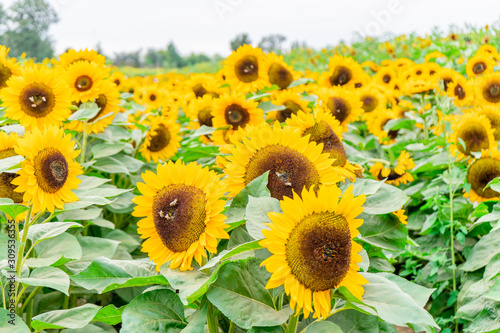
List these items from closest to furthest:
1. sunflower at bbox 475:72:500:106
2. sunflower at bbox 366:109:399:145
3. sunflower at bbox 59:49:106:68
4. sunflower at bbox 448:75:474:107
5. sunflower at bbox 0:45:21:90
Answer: sunflower at bbox 0:45:21:90 → sunflower at bbox 59:49:106:68 → sunflower at bbox 475:72:500:106 → sunflower at bbox 448:75:474:107 → sunflower at bbox 366:109:399:145

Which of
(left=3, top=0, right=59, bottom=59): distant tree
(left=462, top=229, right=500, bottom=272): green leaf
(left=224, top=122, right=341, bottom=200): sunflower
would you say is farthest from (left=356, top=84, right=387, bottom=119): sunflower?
(left=3, top=0, right=59, bottom=59): distant tree

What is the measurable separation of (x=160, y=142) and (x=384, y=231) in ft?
5.85

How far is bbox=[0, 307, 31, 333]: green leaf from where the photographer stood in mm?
1362

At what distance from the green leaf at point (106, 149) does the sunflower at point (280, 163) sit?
135 centimetres

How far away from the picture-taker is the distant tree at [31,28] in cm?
3844

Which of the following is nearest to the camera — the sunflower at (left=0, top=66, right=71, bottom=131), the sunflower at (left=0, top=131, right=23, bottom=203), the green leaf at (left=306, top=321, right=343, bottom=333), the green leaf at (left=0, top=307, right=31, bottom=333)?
the green leaf at (left=306, top=321, right=343, bottom=333)

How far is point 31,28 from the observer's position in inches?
1624

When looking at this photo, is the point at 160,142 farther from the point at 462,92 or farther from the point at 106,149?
the point at 462,92

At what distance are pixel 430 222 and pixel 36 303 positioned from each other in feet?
6.95

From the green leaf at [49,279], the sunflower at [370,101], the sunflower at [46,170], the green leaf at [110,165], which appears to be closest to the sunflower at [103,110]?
the green leaf at [110,165]

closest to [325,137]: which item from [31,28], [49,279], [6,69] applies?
[49,279]

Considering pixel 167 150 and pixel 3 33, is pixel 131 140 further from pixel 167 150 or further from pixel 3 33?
pixel 3 33

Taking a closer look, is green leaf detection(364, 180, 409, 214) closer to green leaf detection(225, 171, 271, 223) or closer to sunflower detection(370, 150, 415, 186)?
green leaf detection(225, 171, 271, 223)

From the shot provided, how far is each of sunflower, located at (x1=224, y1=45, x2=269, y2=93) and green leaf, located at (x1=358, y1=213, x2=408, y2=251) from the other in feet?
5.38
